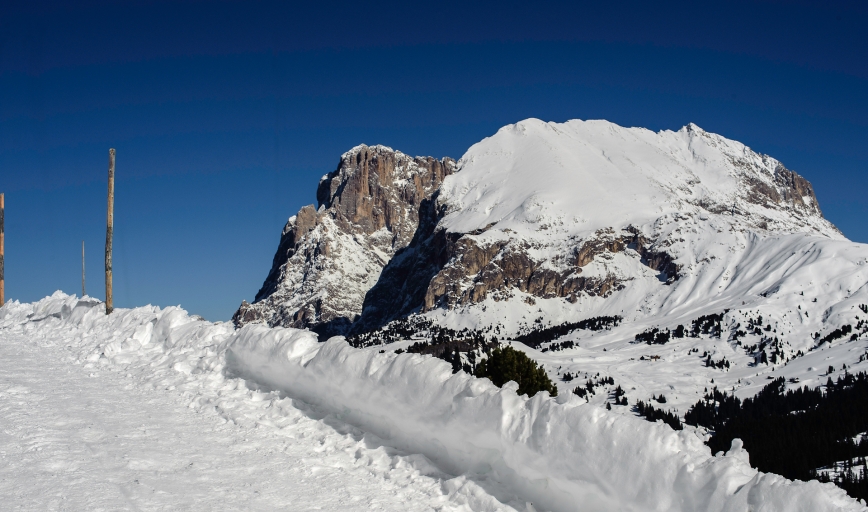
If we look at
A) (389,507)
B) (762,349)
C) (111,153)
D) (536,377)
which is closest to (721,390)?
(762,349)

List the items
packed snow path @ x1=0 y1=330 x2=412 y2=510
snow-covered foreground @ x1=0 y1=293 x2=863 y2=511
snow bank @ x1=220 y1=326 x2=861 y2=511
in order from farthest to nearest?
packed snow path @ x1=0 y1=330 x2=412 y2=510 → snow-covered foreground @ x1=0 y1=293 x2=863 y2=511 → snow bank @ x1=220 y1=326 x2=861 y2=511

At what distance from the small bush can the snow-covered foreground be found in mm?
24310

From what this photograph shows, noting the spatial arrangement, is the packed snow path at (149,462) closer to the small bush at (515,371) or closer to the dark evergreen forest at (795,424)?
the dark evergreen forest at (795,424)

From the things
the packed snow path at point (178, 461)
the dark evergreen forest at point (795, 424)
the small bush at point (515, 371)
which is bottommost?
the dark evergreen forest at point (795, 424)

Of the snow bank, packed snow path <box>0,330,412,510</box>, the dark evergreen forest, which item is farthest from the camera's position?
the dark evergreen forest

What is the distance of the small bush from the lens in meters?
37.2

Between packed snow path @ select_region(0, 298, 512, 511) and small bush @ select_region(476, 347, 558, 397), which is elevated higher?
packed snow path @ select_region(0, 298, 512, 511)

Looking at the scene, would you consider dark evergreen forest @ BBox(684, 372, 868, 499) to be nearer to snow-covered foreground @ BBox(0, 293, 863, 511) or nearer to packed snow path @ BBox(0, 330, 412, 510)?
snow-covered foreground @ BBox(0, 293, 863, 511)

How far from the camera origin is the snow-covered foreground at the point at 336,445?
8.06 m

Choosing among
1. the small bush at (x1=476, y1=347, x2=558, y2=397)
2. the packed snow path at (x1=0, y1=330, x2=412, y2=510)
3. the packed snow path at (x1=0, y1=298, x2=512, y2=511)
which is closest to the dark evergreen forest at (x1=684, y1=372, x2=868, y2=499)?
the packed snow path at (x1=0, y1=298, x2=512, y2=511)

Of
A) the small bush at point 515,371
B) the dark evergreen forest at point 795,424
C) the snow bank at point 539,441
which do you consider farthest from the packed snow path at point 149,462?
the small bush at point 515,371

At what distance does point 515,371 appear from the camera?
132ft

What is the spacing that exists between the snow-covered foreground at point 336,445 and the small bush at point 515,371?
24.3 m

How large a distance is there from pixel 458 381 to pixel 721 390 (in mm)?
137178
